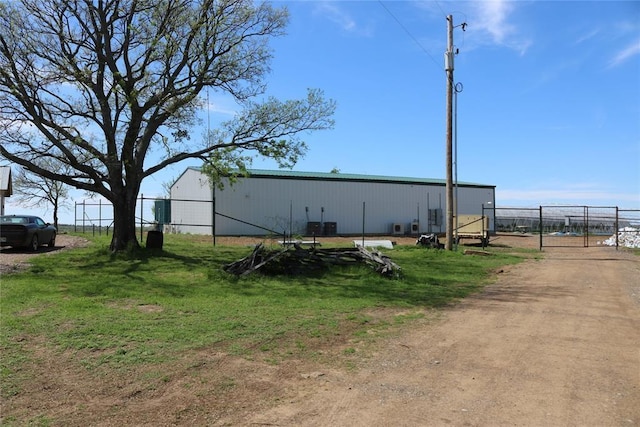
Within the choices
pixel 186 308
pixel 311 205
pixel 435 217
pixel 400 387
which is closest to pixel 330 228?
pixel 311 205

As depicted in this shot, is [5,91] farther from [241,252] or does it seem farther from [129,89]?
[241,252]

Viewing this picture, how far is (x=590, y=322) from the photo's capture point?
27.9ft

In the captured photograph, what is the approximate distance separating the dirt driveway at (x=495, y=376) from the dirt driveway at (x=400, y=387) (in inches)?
0.7

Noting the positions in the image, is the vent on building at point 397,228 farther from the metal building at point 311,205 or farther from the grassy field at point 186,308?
the grassy field at point 186,308

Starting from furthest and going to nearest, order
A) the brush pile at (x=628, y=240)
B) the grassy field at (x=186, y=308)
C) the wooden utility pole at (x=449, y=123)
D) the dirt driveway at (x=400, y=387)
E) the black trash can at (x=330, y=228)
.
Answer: the black trash can at (x=330, y=228) < the brush pile at (x=628, y=240) < the wooden utility pole at (x=449, y=123) < the grassy field at (x=186, y=308) < the dirt driveway at (x=400, y=387)

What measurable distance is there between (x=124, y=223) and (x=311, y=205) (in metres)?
20.7

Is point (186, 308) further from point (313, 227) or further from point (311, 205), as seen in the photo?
point (311, 205)

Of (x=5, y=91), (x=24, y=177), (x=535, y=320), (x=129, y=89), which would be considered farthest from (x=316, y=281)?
(x=24, y=177)

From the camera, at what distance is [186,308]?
9.07 meters

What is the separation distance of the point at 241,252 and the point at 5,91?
31.3 feet

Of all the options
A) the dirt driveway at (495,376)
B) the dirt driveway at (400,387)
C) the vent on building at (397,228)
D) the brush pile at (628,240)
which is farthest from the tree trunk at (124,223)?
the vent on building at (397,228)

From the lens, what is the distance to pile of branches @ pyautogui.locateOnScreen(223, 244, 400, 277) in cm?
1331

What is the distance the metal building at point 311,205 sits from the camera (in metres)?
34.8

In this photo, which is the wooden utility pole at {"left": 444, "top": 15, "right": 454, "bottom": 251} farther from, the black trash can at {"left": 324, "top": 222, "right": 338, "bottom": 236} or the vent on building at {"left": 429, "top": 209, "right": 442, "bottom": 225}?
the vent on building at {"left": 429, "top": 209, "right": 442, "bottom": 225}
